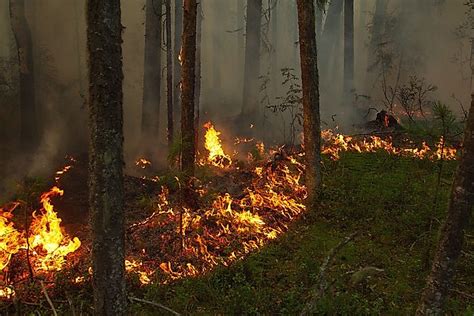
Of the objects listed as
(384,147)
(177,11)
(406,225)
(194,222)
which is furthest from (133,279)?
(177,11)

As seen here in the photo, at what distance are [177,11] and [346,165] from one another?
10963 millimetres

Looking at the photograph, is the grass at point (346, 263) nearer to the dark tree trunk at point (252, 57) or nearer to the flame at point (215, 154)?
the flame at point (215, 154)

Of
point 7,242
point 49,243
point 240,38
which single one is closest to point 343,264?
point 49,243

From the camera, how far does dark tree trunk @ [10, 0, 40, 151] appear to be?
1514cm

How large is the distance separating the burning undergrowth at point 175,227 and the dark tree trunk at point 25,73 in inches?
252

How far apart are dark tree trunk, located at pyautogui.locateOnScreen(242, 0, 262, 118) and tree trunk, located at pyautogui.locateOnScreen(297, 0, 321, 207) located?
348 inches

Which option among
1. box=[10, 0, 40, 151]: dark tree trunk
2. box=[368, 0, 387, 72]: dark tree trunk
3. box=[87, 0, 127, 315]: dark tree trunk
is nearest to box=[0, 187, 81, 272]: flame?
box=[87, 0, 127, 315]: dark tree trunk

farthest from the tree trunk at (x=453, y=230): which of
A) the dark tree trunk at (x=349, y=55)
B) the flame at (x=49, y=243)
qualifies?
the dark tree trunk at (x=349, y=55)

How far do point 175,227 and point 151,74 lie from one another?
893 cm

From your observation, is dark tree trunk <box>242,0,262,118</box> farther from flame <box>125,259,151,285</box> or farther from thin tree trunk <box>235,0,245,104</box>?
thin tree trunk <box>235,0,245,104</box>

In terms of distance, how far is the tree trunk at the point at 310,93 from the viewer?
7.86 meters

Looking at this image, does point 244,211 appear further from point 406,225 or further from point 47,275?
point 47,275

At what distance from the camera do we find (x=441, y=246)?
13.7ft

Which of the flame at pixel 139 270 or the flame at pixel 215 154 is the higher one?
the flame at pixel 215 154
